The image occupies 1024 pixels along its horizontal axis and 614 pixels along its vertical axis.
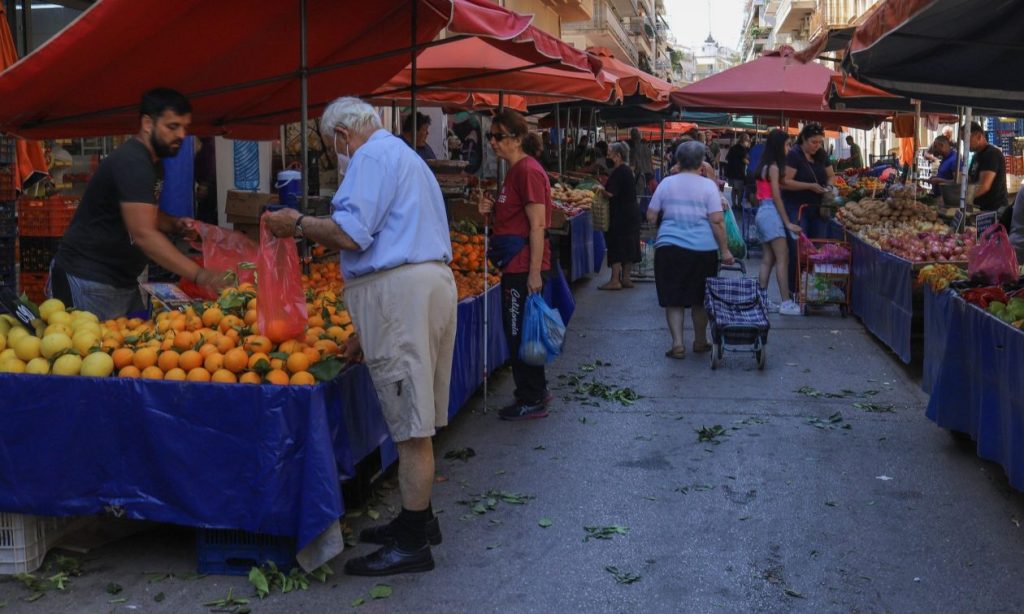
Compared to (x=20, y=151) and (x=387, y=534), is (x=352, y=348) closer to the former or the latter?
(x=387, y=534)

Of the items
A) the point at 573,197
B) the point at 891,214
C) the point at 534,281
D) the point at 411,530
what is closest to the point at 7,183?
the point at 534,281

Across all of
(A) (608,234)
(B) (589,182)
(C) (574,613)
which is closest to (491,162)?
(B) (589,182)

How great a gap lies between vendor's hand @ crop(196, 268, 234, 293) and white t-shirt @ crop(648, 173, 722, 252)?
4.66m

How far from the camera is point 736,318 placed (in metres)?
9.29

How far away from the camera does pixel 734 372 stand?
919 cm

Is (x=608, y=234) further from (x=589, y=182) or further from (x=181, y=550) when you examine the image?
(x=181, y=550)

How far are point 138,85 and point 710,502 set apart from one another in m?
3.96

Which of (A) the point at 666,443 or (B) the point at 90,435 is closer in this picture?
(B) the point at 90,435

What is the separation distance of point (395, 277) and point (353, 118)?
70 cm

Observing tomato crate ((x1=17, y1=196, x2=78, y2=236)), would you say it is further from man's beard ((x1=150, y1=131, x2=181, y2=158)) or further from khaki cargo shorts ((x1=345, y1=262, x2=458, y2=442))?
khaki cargo shorts ((x1=345, y1=262, x2=458, y2=442))

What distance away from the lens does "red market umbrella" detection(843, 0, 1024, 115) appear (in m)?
6.36

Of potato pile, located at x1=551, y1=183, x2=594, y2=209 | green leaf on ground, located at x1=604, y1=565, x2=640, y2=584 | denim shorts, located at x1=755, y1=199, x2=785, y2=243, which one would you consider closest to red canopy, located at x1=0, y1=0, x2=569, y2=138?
green leaf on ground, located at x1=604, y1=565, x2=640, y2=584

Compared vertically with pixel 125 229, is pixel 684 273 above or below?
below

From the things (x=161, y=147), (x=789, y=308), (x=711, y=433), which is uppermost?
(x=161, y=147)
